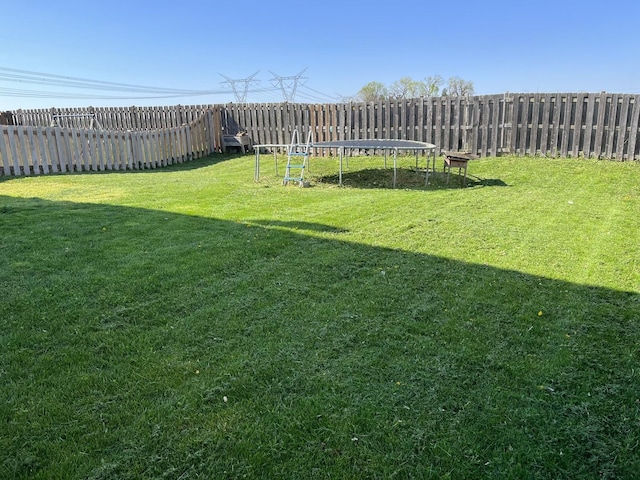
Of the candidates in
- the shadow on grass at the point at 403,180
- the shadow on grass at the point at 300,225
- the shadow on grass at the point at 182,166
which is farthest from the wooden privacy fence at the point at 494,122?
the shadow on grass at the point at 300,225

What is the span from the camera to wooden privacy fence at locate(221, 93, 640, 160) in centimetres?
1039

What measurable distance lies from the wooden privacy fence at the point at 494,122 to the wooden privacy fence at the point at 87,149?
3.41 m

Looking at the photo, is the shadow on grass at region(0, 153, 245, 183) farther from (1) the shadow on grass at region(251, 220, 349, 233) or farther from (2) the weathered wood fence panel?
(1) the shadow on grass at region(251, 220, 349, 233)

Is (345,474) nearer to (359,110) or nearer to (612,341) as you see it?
(612,341)

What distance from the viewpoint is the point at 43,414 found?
7.55 feet

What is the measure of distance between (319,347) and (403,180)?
7.66m

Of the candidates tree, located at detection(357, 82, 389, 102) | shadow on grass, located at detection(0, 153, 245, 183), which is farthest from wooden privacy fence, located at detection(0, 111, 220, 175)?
tree, located at detection(357, 82, 389, 102)

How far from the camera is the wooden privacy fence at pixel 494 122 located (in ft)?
34.1

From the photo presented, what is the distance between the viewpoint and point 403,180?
1014cm

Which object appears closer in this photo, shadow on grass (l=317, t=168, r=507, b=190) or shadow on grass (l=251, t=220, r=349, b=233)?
shadow on grass (l=251, t=220, r=349, b=233)

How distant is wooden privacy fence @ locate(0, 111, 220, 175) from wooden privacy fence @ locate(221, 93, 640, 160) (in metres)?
3.41

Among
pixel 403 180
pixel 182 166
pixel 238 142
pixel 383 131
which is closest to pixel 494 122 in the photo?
pixel 383 131

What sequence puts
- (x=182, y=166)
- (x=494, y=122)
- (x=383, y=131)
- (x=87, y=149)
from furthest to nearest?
(x=182, y=166) < (x=383, y=131) < (x=87, y=149) < (x=494, y=122)

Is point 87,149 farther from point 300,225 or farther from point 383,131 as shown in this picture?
point 300,225
